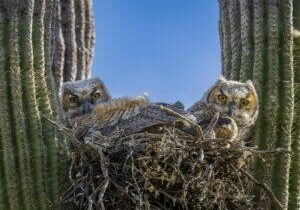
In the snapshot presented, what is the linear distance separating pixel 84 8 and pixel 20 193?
4.82 metres

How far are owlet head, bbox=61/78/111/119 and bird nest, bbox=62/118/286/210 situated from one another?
1.78 meters

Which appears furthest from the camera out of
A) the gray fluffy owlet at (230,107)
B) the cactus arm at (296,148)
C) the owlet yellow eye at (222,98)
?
the owlet yellow eye at (222,98)

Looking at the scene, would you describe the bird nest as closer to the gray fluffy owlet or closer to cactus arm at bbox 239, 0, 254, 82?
the gray fluffy owlet

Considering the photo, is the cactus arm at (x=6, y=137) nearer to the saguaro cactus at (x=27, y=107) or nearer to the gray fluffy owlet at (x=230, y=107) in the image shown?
the saguaro cactus at (x=27, y=107)

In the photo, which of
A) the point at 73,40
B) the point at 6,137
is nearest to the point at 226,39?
the point at 6,137

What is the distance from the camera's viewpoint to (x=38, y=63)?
8.05 metres

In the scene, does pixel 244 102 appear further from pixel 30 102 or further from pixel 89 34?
pixel 89 34

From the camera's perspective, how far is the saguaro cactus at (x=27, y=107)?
759 centimetres

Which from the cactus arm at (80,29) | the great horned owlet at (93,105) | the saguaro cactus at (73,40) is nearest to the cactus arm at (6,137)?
the great horned owlet at (93,105)

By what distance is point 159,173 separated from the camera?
7465 millimetres

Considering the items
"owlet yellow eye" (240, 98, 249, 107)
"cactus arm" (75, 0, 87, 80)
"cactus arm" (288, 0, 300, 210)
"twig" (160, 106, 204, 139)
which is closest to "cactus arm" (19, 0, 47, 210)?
"twig" (160, 106, 204, 139)

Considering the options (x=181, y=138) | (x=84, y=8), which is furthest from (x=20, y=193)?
(x=84, y=8)

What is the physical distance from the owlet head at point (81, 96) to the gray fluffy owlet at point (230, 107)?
1.21 m

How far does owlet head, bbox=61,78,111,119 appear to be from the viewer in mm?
9586
